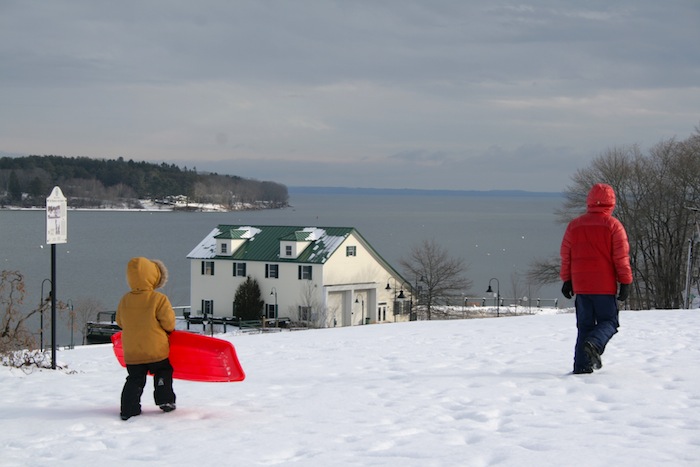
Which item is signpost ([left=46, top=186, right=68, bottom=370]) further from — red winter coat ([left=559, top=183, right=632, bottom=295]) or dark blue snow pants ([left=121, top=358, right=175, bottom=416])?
red winter coat ([left=559, top=183, right=632, bottom=295])

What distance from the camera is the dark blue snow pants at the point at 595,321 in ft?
30.9

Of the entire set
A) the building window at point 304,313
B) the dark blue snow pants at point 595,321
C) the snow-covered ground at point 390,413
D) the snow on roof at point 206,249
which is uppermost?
the snow on roof at point 206,249

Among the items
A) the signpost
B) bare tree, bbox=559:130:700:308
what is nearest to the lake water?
bare tree, bbox=559:130:700:308

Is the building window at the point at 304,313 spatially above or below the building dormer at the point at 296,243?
below

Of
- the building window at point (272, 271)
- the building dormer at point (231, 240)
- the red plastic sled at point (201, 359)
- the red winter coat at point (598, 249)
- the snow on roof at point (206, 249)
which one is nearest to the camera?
the red plastic sled at point (201, 359)

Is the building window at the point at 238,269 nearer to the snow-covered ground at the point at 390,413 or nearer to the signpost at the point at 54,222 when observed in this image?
the snow-covered ground at the point at 390,413

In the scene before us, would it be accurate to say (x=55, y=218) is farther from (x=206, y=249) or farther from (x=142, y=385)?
(x=206, y=249)

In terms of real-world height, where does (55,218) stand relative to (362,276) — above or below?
above

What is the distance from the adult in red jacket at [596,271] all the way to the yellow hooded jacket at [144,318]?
4228 millimetres

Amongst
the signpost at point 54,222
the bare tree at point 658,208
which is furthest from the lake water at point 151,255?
the signpost at point 54,222

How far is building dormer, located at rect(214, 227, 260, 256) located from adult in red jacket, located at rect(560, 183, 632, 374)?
48912mm

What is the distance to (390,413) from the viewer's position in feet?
26.2

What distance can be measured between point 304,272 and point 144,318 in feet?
156

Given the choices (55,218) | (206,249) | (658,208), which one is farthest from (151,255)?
(55,218)
